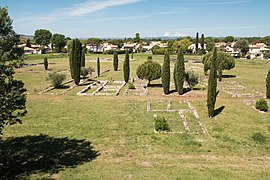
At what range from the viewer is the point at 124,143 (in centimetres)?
1523

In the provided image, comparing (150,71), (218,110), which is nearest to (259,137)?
(218,110)

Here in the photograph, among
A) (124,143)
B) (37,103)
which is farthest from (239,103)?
(37,103)

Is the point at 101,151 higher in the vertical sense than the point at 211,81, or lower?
lower

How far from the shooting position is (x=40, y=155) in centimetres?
1350

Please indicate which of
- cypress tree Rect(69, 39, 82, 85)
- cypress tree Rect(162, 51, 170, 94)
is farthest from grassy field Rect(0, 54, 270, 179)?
cypress tree Rect(69, 39, 82, 85)

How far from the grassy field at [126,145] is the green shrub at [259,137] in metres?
0.18

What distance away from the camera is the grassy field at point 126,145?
38.1 feet

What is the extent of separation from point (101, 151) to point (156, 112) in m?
8.52

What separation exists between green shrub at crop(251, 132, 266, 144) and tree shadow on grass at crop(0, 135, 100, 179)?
9.86 meters

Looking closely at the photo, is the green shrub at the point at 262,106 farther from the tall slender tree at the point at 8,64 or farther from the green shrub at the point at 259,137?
the tall slender tree at the point at 8,64

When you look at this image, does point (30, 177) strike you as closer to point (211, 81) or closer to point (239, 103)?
point (211, 81)

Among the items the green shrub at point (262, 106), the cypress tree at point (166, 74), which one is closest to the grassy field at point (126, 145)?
the green shrub at point (262, 106)

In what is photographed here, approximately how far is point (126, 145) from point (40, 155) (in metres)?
4.69

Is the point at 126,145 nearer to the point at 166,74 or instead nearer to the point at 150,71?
the point at 166,74
